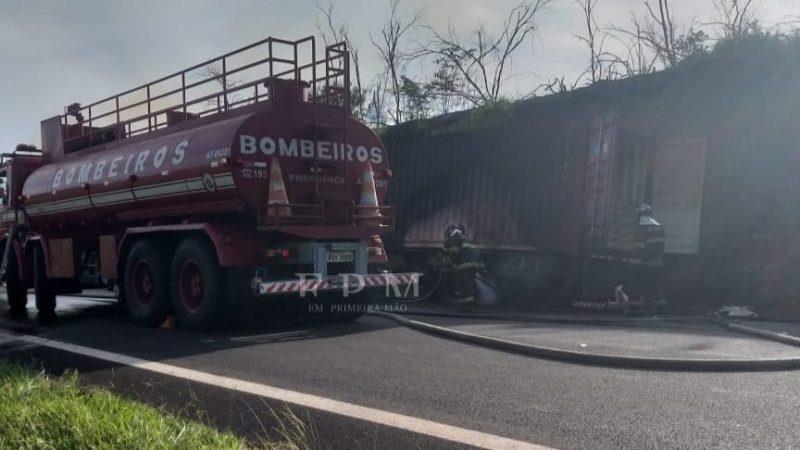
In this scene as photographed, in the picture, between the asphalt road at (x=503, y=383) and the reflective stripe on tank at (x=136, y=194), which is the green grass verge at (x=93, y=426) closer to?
the asphalt road at (x=503, y=383)

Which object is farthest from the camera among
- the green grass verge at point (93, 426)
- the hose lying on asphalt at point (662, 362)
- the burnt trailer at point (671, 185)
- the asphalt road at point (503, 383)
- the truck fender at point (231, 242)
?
the burnt trailer at point (671, 185)

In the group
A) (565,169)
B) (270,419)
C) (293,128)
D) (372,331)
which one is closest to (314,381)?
(270,419)

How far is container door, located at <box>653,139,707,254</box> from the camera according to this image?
11320 millimetres

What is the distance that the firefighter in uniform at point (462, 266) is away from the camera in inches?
408

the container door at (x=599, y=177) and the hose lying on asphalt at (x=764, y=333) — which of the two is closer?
the hose lying on asphalt at (x=764, y=333)

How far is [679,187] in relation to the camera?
11406 millimetres

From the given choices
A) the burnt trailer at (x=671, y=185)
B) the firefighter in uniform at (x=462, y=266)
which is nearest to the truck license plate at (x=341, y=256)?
the firefighter in uniform at (x=462, y=266)

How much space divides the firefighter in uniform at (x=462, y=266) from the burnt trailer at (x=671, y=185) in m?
1.80

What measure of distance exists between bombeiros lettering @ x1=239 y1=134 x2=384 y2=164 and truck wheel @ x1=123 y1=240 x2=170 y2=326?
216 centimetres

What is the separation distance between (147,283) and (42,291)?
2.28 m

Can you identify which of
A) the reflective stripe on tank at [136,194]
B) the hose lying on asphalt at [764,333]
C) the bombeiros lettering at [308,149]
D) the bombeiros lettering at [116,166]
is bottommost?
the hose lying on asphalt at [764,333]

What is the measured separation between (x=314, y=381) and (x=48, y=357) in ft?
10.4

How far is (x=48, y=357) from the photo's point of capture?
7.16 meters

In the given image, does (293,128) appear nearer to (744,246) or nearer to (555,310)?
(555,310)
